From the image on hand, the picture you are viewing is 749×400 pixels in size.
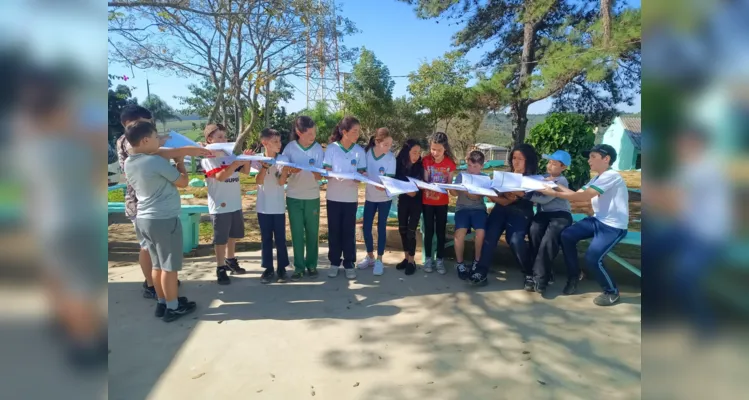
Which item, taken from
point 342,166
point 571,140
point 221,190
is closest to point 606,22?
point 571,140

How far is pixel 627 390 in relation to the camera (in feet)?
7.73

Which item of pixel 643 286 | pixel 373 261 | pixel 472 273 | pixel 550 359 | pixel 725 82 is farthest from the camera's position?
pixel 373 261

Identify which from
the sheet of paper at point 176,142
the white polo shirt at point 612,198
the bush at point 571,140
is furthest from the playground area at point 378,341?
the bush at point 571,140

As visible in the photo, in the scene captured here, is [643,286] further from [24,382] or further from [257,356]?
[257,356]

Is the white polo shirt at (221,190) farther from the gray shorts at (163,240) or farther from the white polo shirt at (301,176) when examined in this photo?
the gray shorts at (163,240)

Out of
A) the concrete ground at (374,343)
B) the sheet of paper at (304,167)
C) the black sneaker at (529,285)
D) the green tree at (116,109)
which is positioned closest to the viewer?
the concrete ground at (374,343)

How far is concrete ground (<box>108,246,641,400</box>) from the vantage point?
Answer: 240cm

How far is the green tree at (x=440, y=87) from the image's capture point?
640 inches

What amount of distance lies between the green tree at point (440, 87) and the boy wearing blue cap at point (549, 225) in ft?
40.0

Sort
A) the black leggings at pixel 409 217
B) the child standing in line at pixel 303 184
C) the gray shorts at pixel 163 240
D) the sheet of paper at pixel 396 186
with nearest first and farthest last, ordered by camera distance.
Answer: the gray shorts at pixel 163 240
the sheet of paper at pixel 396 186
the child standing in line at pixel 303 184
the black leggings at pixel 409 217

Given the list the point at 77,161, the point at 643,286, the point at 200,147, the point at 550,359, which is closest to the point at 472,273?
the point at 550,359

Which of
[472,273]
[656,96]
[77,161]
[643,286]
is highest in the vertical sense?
[656,96]

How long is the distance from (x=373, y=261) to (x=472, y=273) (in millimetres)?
1123

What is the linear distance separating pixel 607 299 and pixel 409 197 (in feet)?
6.54
